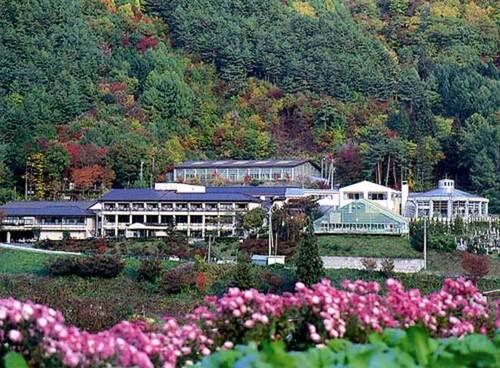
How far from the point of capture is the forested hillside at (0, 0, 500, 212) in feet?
120

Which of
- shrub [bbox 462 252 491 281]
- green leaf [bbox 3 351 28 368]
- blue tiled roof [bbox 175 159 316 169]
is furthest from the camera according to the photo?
blue tiled roof [bbox 175 159 316 169]

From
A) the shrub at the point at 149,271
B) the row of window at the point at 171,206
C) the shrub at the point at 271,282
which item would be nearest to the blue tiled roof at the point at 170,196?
the row of window at the point at 171,206

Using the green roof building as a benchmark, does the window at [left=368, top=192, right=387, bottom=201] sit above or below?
above

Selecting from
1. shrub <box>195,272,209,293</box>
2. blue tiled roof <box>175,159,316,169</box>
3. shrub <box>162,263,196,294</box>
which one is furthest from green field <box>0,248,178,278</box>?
blue tiled roof <box>175,159,316,169</box>

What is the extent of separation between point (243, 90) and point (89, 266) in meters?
26.7

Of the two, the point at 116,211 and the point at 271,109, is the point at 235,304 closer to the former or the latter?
the point at 116,211

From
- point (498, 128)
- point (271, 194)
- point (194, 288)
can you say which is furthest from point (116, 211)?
point (498, 128)

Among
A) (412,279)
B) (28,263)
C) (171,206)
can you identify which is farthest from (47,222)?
(412,279)

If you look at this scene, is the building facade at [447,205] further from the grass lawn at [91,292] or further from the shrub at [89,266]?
the shrub at [89,266]

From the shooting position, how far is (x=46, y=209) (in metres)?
31.3

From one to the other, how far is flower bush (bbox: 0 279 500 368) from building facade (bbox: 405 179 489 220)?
25.6 meters

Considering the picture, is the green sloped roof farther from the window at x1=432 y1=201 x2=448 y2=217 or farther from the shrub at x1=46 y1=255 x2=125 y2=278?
the shrub at x1=46 y1=255 x2=125 y2=278

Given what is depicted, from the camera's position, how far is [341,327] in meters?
5.48

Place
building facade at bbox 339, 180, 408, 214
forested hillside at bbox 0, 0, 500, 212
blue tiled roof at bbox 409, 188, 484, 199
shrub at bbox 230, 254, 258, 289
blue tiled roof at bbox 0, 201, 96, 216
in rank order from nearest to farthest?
shrub at bbox 230, 254, 258, 289, blue tiled roof at bbox 0, 201, 96, 216, blue tiled roof at bbox 409, 188, 484, 199, building facade at bbox 339, 180, 408, 214, forested hillside at bbox 0, 0, 500, 212
